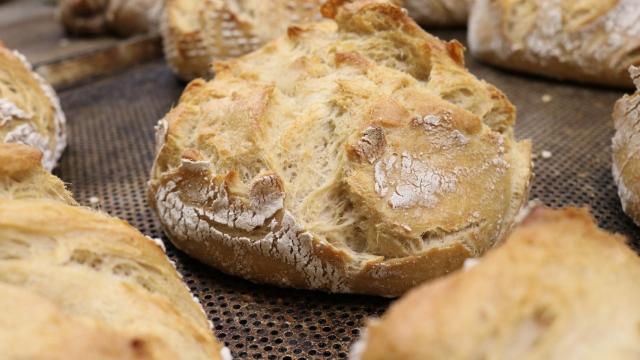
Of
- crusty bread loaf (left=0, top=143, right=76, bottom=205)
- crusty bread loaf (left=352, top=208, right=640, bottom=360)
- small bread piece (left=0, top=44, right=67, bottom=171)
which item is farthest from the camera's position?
small bread piece (left=0, top=44, right=67, bottom=171)

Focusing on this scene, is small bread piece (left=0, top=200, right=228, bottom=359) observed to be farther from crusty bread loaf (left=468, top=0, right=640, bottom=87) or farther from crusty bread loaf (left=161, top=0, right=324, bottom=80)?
crusty bread loaf (left=468, top=0, right=640, bottom=87)

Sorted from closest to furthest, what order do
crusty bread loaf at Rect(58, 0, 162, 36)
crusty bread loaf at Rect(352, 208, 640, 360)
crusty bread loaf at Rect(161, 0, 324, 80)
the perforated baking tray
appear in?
crusty bread loaf at Rect(352, 208, 640, 360), the perforated baking tray, crusty bread loaf at Rect(161, 0, 324, 80), crusty bread loaf at Rect(58, 0, 162, 36)

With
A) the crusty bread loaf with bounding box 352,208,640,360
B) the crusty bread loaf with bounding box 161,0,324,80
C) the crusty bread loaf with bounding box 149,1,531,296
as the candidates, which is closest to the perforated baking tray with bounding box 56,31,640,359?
the crusty bread loaf with bounding box 149,1,531,296

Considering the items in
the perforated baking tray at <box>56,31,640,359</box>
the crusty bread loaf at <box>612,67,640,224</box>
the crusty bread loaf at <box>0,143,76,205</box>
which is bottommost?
the perforated baking tray at <box>56,31,640,359</box>

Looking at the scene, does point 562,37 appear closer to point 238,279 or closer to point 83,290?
point 238,279

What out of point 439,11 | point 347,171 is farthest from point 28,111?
point 439,11

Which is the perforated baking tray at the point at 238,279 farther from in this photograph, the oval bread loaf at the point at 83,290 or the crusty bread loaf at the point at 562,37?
the oval bread loaf at the point at 83,290
